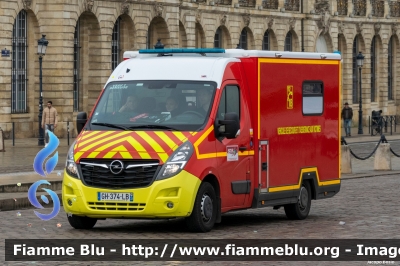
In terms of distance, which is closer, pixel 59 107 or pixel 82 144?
pixel 82 144

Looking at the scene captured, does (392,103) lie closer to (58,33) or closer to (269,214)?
(58,33)

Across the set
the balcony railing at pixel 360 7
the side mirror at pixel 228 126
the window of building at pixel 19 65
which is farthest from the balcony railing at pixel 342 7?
the side mirror at pixel 228 126

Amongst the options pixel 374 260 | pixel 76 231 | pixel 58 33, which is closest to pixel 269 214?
pixel 76 231

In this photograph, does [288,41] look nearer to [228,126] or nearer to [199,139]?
[228,126]

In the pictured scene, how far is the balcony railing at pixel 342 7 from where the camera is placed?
71.5 m

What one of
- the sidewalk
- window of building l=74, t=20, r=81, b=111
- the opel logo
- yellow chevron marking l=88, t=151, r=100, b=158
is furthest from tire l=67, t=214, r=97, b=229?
window of building l=74, t=20, r=81, b=111

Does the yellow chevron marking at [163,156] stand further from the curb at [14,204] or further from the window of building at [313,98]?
the curb at [14,204]

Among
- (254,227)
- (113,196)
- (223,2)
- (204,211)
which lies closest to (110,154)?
(113,196)

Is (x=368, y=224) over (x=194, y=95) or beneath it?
beneath

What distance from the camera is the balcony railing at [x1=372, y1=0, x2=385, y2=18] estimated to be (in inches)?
2984

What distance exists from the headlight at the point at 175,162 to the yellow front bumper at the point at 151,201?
0.06 m

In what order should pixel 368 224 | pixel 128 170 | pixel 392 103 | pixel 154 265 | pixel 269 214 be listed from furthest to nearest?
pixel 392 103 → pixel 269 214 → pixel 368 224 → pixel 128 170 → pixel 154 265

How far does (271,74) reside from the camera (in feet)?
57.0

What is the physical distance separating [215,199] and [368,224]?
2326 mm
